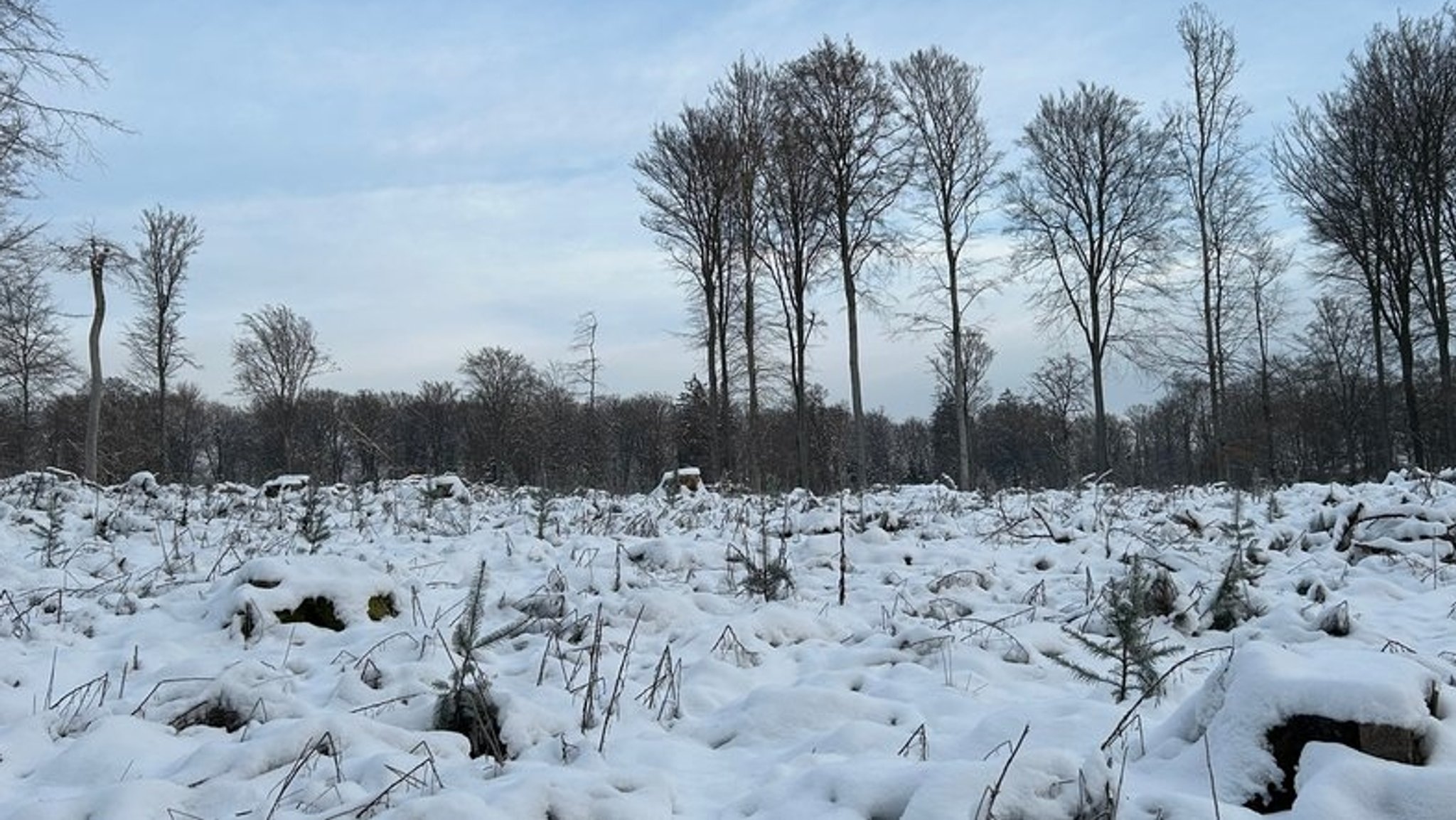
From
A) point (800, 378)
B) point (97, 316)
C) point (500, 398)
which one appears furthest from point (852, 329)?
point (500, 398)

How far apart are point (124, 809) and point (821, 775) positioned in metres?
1.80

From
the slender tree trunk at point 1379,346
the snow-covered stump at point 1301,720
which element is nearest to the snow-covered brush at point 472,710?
the snow-covered stump at point 1301,720

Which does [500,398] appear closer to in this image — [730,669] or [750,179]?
[750,179]

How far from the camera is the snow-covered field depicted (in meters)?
2.18

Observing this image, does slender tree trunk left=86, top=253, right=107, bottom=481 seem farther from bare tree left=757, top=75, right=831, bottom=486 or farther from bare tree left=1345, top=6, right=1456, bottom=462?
bare tree left=1345, top=6, right=1456, bottom=462

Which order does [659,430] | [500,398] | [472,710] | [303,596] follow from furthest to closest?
[659,430], [500,398], [303,596], [472,710]

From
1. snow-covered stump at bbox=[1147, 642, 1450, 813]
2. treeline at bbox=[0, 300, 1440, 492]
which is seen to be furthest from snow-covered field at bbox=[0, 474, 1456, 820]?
treeline at bbox=[0, 300, 1440, 492]

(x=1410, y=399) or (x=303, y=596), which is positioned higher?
(x=1410, y=399)

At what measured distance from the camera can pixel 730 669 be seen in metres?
3.88

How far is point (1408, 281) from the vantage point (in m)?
22.6

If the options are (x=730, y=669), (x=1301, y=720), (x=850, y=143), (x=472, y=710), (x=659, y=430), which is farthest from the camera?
(x=659, y=430)

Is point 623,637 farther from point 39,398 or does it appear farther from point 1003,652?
point 39,398

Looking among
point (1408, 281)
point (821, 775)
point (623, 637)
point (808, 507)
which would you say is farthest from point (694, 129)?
point (821, 775)

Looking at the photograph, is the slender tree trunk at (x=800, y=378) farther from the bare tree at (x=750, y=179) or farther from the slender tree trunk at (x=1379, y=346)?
the slender tree trunk at (x=1379, y=346)
